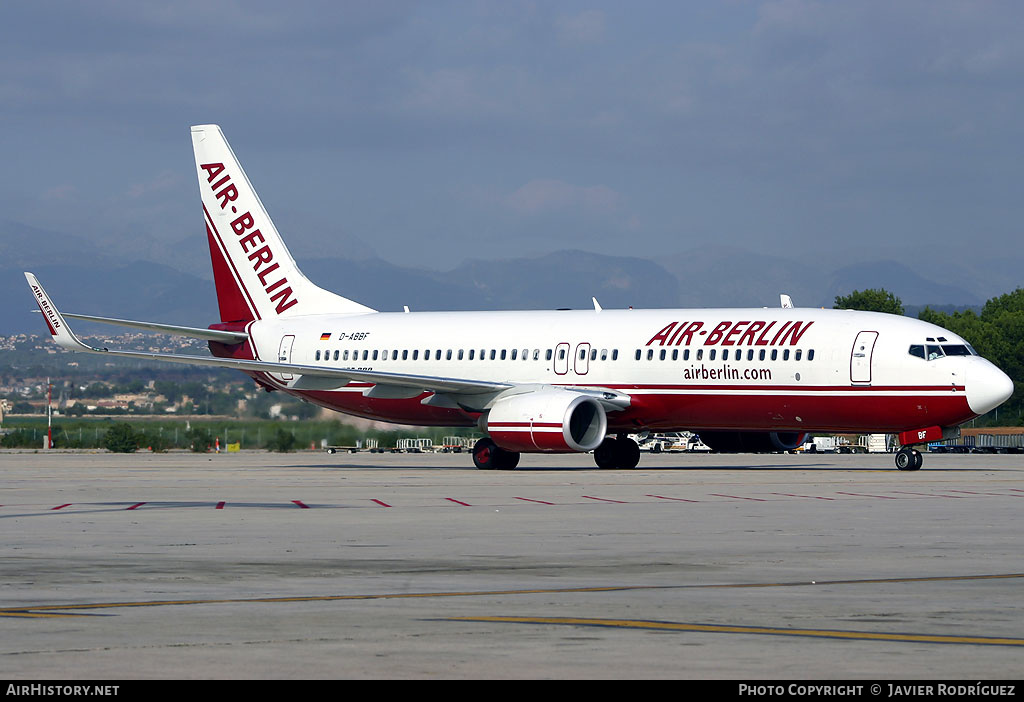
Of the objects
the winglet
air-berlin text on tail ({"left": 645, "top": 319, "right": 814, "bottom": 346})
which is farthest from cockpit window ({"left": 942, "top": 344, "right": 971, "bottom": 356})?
the winglet

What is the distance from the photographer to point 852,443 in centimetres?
9494

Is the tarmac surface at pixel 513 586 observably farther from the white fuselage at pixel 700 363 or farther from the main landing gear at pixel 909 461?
the main landing gear at pixel 909 461

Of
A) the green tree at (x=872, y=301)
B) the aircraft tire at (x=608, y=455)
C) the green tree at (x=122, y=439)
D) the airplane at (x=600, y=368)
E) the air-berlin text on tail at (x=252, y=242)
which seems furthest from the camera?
the green tree at (x=872, y=301)

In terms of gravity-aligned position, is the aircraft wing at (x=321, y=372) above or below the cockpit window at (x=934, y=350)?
below

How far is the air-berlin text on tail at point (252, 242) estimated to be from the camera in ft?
165

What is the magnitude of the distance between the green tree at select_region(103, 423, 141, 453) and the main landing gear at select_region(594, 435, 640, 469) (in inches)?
1199

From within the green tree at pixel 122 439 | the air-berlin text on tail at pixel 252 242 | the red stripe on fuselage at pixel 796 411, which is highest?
the air-berlin text on tail at pixel 252 242

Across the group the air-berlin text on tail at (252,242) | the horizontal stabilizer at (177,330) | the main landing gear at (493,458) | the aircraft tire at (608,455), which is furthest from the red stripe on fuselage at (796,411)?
the air-berlin text on tail at (252,242)

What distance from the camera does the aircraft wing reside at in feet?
135

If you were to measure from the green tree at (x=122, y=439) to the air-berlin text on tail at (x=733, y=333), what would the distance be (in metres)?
33.2

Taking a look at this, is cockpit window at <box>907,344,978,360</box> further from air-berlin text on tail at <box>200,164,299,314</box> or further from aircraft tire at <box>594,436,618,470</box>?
air-berlin text on tail at <box>200,164,299,314</box>
